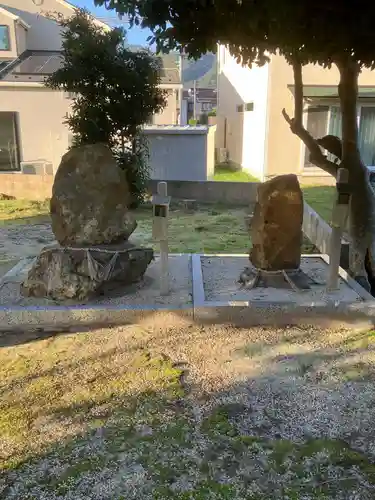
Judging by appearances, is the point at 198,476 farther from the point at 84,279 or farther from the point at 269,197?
the point at 269,197

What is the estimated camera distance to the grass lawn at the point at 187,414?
6.51ft

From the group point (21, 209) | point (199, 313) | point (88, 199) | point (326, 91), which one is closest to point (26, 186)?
point (21, 209)

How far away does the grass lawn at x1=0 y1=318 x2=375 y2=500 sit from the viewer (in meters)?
1.98

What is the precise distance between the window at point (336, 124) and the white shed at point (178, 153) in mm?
3150

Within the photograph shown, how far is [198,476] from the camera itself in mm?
2016

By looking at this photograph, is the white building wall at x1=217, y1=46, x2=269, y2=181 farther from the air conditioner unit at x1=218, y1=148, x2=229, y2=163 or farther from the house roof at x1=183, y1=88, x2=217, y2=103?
the house roof at x1=183, y1=88, x2=217, y2=103

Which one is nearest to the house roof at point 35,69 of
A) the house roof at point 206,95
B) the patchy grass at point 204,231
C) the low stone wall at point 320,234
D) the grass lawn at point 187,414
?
the patchy grass at point 204,231

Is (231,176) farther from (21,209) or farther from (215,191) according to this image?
(21,209)

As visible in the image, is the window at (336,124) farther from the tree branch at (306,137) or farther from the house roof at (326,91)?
the tree branch at (306,137)

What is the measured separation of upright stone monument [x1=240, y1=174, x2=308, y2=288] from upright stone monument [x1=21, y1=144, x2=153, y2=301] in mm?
1010

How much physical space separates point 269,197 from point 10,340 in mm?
Result: 2381

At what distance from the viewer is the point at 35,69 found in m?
11.5

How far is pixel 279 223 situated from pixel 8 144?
30.6 feet

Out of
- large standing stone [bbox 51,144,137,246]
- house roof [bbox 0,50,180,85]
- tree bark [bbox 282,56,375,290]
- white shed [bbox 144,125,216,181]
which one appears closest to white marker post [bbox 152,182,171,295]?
large standing stone [bbox 51,144,137,246]
